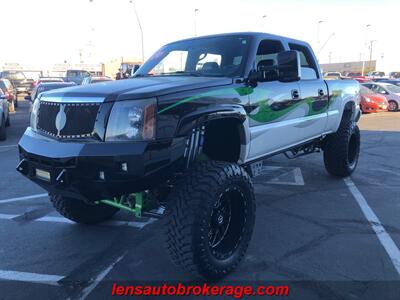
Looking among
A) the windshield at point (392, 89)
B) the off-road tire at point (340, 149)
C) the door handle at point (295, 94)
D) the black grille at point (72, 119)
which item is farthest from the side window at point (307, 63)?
the windshield at point (392, 89)

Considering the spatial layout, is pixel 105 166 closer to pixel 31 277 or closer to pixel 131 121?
pixel 131 121

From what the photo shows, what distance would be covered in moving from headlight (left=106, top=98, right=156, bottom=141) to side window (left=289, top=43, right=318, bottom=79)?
10.3 feet

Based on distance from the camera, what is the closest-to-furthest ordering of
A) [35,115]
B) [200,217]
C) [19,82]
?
1. [200,217]
2. [35,115]
3. [19,82]

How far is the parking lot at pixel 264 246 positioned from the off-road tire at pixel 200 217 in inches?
10.0

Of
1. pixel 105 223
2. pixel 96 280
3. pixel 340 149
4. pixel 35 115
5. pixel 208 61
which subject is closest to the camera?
pixel 96 280

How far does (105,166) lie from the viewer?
A: 3055 millimetres

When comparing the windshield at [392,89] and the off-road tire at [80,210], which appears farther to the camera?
the windshield at [392,89]

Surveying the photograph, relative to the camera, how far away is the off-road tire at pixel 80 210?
178 inches

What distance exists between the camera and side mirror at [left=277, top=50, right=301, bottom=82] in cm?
399

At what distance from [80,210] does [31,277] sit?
1.14 metres

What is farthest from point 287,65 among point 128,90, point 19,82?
point 19,82

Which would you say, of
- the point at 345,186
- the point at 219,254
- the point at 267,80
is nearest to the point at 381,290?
the point at 219,254

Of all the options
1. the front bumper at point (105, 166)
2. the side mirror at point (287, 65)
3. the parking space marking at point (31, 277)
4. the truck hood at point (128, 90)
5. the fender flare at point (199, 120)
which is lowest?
the parking space marking at point (31, 277)

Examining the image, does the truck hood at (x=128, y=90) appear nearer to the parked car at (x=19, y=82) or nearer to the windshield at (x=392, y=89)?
the windshield at (x=392, y=89)
